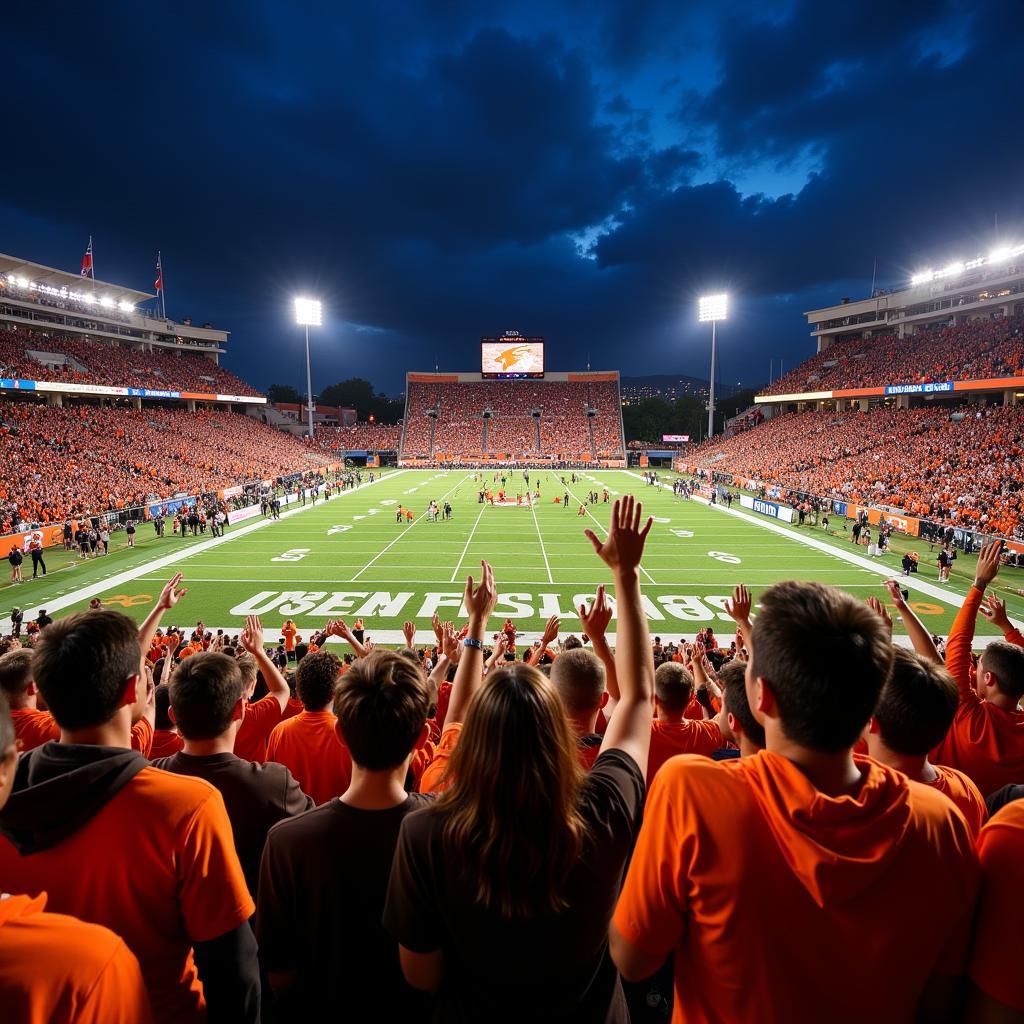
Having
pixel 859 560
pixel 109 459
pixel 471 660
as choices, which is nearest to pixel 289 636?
pixel 471 660

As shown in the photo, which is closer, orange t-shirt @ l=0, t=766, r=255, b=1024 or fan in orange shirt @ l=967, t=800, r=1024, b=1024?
fan in orange shirt @ l=967, t=800, r=1024, b=1024

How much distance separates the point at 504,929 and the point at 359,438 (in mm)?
87489

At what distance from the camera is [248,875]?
3.01 metres

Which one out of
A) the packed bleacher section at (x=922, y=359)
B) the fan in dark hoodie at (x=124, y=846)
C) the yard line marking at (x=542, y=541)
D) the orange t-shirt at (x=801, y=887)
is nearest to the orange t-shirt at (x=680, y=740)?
the orange t-shirt at (x=801, y=887)

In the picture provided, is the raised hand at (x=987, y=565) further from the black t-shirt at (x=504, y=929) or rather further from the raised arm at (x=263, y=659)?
the raised arm at (x=263, y=659)

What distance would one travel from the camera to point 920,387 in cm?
4681

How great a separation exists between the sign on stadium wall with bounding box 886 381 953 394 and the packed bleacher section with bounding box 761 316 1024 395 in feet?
2.10

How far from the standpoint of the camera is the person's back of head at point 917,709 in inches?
102

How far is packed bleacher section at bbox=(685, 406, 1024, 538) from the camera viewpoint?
96.9 feet

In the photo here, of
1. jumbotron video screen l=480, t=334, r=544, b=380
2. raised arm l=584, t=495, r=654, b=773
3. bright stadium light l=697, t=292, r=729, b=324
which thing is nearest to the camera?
raised arm l=584, t=495, r=654, b=773

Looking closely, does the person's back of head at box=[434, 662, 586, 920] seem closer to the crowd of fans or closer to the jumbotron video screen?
the crowd of fans

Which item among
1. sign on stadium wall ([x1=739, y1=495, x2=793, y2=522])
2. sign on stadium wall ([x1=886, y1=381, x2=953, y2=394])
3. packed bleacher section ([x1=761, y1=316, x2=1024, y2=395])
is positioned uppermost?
packed bleacher section ([x1=761, y1=316, x2=1024, y2=395])

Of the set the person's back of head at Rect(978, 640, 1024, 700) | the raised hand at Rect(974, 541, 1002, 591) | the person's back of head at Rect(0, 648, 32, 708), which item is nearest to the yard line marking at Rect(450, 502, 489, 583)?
the person's back of head at Rect(0, 648, 32, 708)

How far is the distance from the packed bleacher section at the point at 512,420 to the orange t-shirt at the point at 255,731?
78388mm
